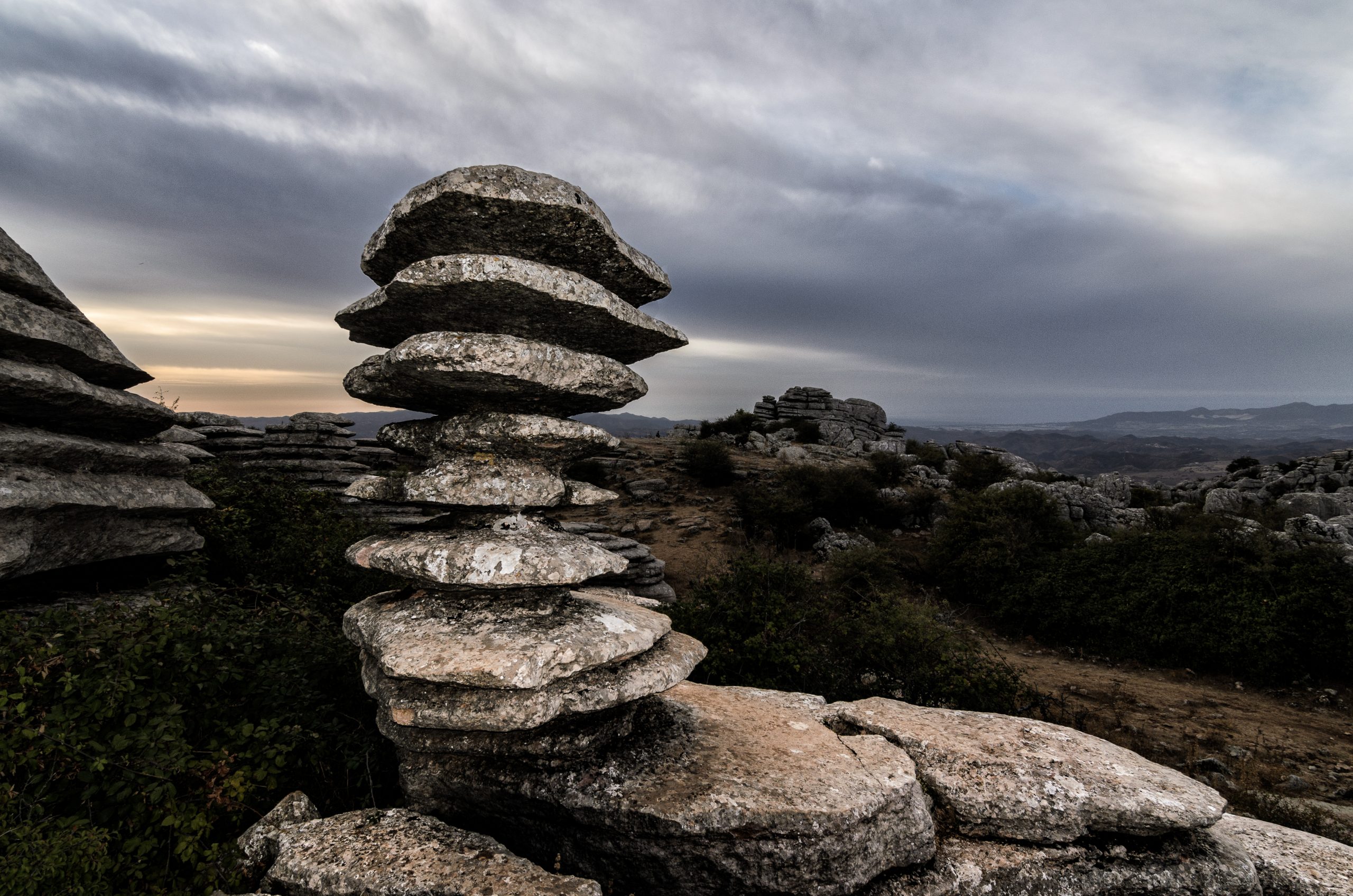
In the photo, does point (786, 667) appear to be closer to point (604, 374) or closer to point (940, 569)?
point (604, 374)

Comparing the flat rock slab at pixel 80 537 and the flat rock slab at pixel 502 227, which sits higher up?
the flat rock slab at pixel 502 227

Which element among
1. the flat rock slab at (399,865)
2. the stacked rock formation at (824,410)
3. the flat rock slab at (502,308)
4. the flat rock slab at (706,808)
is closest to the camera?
the flat rock slab at (399,865)

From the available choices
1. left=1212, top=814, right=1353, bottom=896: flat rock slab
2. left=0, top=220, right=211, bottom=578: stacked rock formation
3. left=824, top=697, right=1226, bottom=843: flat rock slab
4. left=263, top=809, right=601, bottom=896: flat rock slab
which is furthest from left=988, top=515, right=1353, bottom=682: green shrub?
left=0, top=220, right=211, bottom=578: stacked rock formation

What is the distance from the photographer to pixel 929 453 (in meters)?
33.6

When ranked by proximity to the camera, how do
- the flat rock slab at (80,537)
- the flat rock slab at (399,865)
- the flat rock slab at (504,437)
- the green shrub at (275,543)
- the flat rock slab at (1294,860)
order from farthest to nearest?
the green shrub at (275,543)
the flat rock slab at (80,537)
the flat rock slab at (504,437)
the flat rock slab at (1294,860)
the flat rock slab at (399,865)

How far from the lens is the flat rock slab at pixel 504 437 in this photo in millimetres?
4480

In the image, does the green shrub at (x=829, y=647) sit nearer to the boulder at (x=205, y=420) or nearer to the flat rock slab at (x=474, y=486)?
the flat rock slab at (x=474, y=486)

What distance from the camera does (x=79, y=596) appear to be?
6035 millimetres

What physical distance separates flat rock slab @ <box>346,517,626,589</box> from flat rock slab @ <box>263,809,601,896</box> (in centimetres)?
152

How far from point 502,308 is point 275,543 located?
20.6 feet

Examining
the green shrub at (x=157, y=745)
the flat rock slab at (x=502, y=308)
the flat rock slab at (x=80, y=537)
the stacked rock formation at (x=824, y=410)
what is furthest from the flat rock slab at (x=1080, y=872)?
the stacked rock formation at (x=824, y=410)

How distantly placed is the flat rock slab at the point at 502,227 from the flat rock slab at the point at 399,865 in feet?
12.9

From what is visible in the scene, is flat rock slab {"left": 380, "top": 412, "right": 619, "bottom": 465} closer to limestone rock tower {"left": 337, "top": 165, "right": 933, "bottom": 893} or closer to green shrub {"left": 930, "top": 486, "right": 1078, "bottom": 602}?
limestone rock tower {"left": 337, "top": 165, "right": 933, "bottom": 893}

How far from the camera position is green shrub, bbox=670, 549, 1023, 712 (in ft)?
24.4
